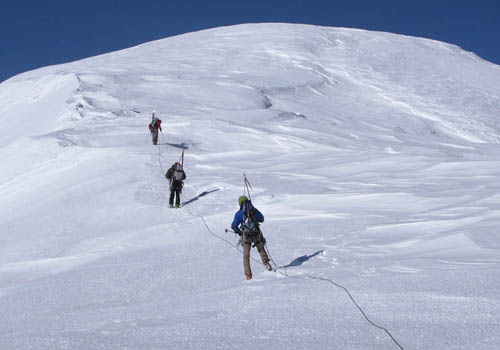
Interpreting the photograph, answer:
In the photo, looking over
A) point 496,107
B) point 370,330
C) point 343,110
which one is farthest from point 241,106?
point 370,330

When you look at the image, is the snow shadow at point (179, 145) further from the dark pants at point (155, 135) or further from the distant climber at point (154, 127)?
the distant climber at point (154, 127)

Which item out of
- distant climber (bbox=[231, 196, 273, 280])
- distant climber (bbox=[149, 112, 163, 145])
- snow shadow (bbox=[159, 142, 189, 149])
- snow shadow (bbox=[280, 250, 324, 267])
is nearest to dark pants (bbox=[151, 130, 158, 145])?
distant climber (bbox=[149, 112, 163, 145])

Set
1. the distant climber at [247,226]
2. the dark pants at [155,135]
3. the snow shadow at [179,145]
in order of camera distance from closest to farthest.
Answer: the distant climber at [247,226], the dark pants at [155,135], the snow shadow at [179,145]

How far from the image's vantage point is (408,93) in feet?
152

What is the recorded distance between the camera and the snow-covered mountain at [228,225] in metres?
6.46

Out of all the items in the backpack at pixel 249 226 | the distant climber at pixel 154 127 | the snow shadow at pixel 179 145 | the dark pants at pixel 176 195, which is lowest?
the backpack at pixel 249 226

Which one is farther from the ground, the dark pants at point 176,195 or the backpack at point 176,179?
the backpack at point 176,179

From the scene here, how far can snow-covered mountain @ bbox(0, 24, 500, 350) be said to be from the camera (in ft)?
21.2

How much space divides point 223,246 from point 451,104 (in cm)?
3819

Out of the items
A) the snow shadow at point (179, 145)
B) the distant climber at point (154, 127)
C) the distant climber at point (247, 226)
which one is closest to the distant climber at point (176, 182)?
the distant climber at point (247, 226)

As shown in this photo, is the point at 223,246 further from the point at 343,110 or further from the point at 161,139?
the point at 343,110

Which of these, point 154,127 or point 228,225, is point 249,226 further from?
point 154,127

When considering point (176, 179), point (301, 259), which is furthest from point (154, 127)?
point (301, 259)

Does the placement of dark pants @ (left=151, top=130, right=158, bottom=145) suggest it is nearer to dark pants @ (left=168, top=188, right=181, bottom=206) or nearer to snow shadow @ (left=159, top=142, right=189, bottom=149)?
snow shadow @ (left=159, top=142, right=189, bottom=149)
